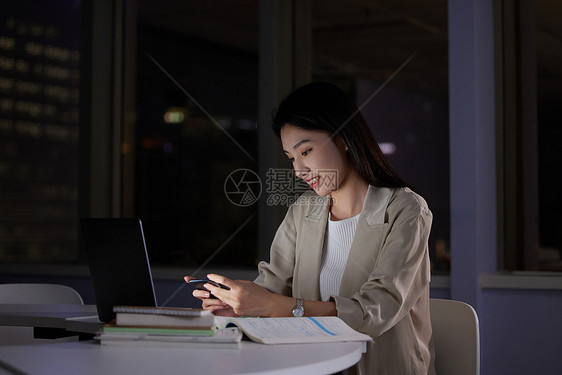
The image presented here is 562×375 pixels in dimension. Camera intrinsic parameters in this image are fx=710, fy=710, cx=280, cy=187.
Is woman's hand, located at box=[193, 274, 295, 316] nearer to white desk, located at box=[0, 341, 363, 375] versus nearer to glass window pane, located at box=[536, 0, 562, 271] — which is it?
white desk, located at box=[0, 341, 363, 375]

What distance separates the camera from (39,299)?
8.46 ft

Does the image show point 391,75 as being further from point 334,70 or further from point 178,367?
Answer: point 178,367

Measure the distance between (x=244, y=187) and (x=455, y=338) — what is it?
6.12 ft

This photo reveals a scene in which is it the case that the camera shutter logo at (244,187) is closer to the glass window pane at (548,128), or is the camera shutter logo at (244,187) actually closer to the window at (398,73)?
the window at (398,73)

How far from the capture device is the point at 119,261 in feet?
4.93

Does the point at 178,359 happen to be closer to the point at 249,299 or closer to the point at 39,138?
the point at 249,299

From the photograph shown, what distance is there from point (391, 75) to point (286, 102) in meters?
2.39

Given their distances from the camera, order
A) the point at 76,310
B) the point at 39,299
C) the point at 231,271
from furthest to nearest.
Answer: the point at 231,271 → the point at 39,299 → the point at 76,310

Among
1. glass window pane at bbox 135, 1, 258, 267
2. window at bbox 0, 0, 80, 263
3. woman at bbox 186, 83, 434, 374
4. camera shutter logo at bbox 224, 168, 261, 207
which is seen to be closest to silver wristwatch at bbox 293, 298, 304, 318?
woman at bbox 186, 83, 434, 374

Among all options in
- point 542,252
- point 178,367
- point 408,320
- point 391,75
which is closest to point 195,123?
point 391,75

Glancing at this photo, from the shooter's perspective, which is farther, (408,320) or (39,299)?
(39,299)

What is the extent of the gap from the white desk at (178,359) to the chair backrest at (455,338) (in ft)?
1.66

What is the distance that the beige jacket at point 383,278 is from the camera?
5.19 ft

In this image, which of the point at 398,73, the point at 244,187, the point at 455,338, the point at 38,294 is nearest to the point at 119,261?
the point at 455,338
